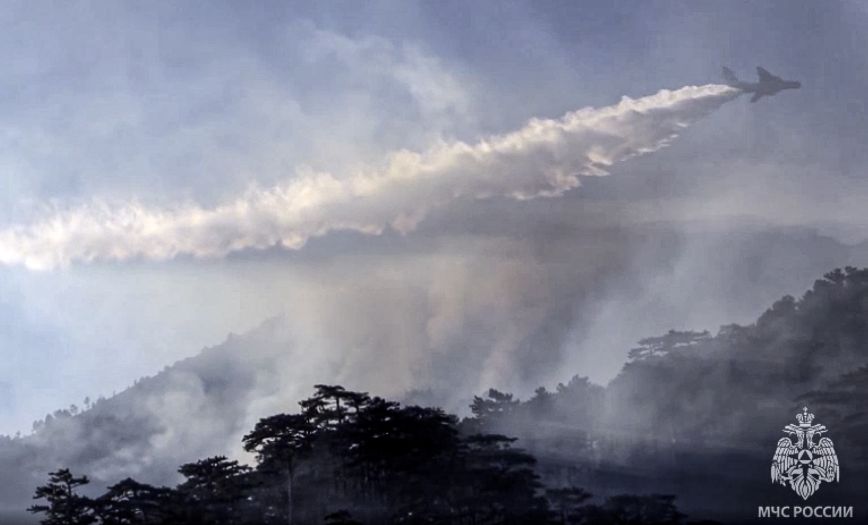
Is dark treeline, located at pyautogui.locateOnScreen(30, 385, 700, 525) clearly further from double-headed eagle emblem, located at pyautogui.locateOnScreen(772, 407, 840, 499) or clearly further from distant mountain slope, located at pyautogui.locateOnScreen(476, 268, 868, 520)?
distant mountain slope, located at pyautogui.locateOnScreen(476, 268, 868, 520)

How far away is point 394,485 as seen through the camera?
351 ft

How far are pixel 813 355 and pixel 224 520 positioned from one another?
455ft

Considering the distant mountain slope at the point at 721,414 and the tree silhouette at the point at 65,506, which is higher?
the distant mountain slope at the point at 721,414

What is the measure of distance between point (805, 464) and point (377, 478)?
231 ft

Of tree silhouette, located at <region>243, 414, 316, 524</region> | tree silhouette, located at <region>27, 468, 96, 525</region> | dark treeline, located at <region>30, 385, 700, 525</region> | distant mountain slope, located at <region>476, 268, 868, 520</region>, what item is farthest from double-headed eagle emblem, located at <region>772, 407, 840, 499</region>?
tree silhouette, located at <region>27, 468, 96, 525</region>

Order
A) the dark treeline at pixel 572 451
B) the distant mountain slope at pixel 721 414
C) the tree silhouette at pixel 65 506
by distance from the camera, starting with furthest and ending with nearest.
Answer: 1. the distant mountain slope at pixel 721 414
2. the dark treeline at pixel 572 451
3. the tree silhouette at pixel 65 506

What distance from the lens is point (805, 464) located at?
13325cm

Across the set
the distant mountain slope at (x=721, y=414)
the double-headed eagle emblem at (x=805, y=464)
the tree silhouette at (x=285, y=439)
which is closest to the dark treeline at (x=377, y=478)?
the tree silhouette at (x=285, y=439)

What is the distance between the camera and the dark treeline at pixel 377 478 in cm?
10181

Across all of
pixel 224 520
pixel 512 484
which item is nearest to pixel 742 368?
pixel 512 484

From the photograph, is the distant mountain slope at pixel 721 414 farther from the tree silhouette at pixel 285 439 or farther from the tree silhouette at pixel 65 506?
the tree silhouette at pixel 65 506

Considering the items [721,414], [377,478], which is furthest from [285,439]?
[721,414]

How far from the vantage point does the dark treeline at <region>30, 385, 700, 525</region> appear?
102 meters

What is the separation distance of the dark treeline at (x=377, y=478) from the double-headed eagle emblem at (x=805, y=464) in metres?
38.5
